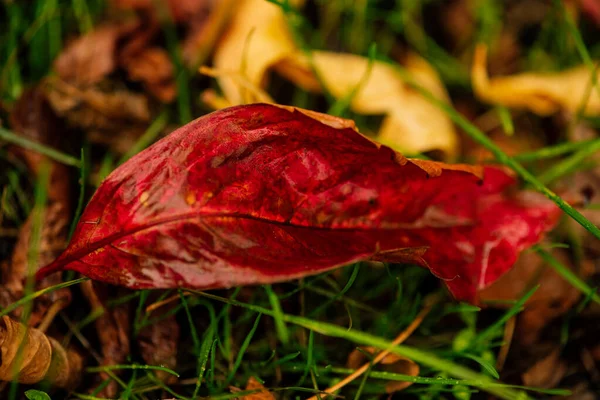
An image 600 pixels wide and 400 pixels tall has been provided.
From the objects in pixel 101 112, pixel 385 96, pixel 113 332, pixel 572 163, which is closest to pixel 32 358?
pixel 113 332

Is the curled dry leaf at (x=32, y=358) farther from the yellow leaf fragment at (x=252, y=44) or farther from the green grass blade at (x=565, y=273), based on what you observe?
the green grass blade at (x=565, y=273)

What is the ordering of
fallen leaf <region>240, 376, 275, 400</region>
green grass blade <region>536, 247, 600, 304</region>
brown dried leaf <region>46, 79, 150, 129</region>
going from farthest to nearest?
brown dried leaf <region>46, 79, 150, 129</region>
green grass blade <region>536, 247, 600, 304</region>
fallen leaf <region>240, 376, 275, 400</region>

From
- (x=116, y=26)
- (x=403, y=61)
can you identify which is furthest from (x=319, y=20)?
Result: (x=116, y=26)

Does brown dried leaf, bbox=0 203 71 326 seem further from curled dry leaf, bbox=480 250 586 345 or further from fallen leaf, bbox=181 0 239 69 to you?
curled dry leaf, bbox=480 250 586 345

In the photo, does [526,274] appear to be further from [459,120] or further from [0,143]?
[0,143]

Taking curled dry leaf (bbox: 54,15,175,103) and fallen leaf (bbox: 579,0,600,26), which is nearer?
curled dry leaf (bbox: 54,15,175,103)

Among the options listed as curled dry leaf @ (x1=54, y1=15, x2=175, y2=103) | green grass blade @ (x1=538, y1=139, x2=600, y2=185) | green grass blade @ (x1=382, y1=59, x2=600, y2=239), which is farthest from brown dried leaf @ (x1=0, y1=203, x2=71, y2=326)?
green grass blade @ (x1=538, y1=139, x2=600, y2=185)

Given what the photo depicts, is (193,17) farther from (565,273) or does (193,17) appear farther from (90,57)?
(565,273)
